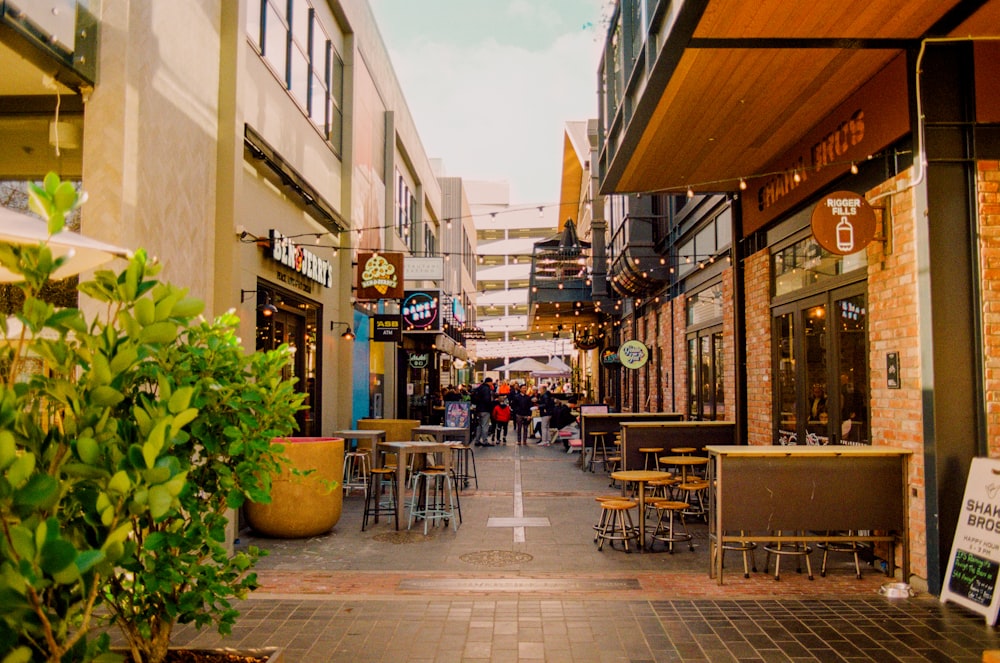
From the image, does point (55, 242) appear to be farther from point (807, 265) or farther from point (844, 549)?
point (807, 265)

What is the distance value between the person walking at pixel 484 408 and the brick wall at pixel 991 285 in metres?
15.7

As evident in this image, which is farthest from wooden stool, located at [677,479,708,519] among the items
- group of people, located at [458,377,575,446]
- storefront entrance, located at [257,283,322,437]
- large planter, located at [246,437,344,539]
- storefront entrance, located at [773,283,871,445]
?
group of people, located at [458,377,575,446]

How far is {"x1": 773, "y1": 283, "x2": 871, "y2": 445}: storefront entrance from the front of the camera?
26.2 feet

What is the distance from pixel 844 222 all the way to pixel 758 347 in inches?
180

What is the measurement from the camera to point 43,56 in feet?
19.2

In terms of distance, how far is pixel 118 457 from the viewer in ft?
8.24

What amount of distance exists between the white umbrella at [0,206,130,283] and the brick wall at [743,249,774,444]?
9.18 meters

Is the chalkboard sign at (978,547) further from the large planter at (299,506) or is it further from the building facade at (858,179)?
the large planter at (299,506)

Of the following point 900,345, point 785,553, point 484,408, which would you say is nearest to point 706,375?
point 785,553

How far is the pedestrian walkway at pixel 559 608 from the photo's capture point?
5137mm

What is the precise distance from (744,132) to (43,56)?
6.75 m

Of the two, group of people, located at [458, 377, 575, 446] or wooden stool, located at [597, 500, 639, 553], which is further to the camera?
group of people, located at [458, 377, 575, 446]

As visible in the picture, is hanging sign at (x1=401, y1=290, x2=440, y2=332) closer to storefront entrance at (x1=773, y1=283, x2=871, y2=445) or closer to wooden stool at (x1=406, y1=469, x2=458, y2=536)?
wooden stool at (x1=406, y1=469, x2=458, y2=536)

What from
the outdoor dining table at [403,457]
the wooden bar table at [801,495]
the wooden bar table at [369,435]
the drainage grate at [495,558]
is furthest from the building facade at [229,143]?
the wooden bar table at [801,495]
